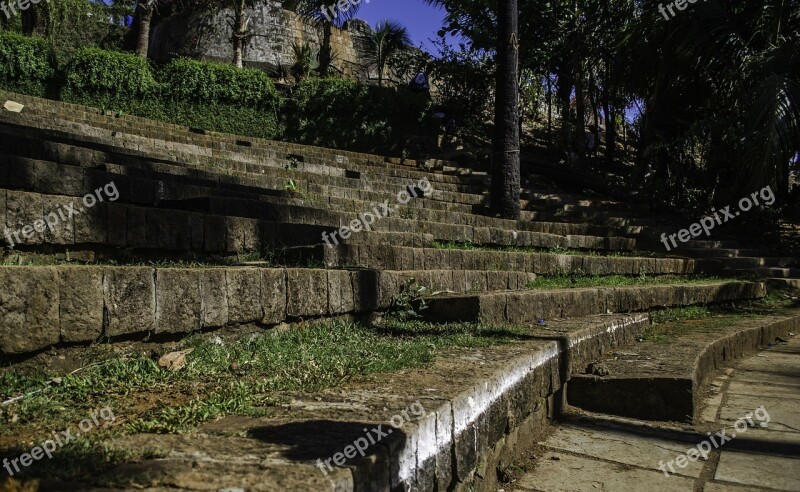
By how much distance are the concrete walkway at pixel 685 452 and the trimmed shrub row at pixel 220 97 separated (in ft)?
45.0

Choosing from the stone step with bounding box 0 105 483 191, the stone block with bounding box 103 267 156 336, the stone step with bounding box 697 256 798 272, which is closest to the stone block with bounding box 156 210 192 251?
the stone block with bounding box 103 267 156 336

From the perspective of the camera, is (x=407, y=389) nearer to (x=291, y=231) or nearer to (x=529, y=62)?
(x=291, y=231)

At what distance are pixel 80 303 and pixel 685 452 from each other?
291 cm

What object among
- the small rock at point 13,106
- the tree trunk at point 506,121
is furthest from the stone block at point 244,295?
the small rock at point 13,106

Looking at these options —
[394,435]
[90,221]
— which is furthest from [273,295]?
[394,435]

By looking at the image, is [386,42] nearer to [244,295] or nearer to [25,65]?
[25,65]

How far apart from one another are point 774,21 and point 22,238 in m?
12.9

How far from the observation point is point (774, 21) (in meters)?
11.9

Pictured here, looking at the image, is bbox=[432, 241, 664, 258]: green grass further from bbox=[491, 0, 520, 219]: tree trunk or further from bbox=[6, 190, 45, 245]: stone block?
bbox=[6, 190, 45, 245]: stone block

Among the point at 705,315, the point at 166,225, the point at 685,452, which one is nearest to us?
the point at 685,452

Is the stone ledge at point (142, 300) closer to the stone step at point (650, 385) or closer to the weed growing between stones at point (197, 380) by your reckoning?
the weed growing between stones at point (197, 380)

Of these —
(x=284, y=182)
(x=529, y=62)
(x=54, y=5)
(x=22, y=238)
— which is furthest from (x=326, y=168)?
(x=54, y=5)

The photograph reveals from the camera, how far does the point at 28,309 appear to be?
2.38 metres

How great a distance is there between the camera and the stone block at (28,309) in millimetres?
2311
